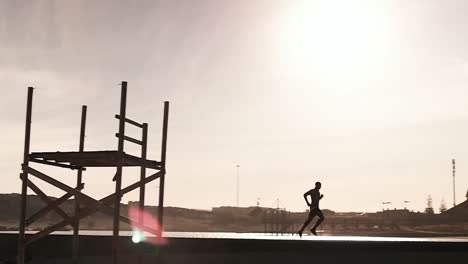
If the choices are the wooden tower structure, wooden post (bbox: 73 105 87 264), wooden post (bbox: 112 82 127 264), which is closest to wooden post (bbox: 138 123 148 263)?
the wooden tower structure

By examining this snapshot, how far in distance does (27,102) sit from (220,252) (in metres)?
5.40

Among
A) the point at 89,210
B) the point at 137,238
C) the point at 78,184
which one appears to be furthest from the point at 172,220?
the point at 137,238

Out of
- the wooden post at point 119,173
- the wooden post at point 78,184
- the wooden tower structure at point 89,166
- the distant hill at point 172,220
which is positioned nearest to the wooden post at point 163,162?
the wooden tower structure at point 89,166

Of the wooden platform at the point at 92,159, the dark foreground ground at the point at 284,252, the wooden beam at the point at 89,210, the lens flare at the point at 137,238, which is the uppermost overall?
the wooden platform at the point at 92,159

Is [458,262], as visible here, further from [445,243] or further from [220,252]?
[220,252]

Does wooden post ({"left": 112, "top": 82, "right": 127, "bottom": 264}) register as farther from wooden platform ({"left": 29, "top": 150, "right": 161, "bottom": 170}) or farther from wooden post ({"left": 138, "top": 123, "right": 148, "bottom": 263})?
wooden post ({"left": 138, "top": 123, "right": 148, "bottom": 263})

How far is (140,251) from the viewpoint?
13719 millimetres

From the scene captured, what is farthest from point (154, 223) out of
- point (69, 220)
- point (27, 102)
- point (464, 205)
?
point (464, 205)

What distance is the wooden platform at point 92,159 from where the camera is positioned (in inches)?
528

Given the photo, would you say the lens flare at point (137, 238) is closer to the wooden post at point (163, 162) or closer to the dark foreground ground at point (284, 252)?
the dark foreground ground at point (284, 252)

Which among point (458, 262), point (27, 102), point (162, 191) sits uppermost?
point (27, 102)

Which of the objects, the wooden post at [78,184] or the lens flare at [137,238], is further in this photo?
the wooden post at [78,184]

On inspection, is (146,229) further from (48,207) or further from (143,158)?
(48,207)

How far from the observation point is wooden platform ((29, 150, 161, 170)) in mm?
13406
